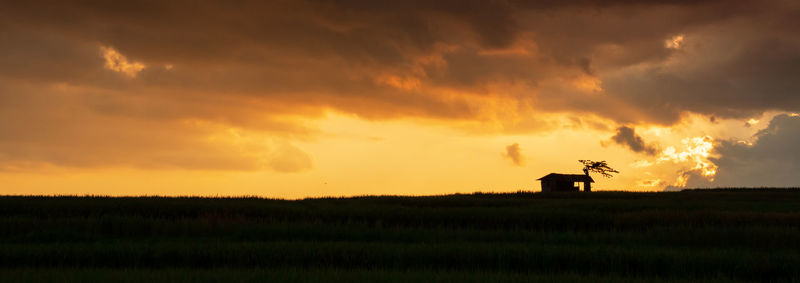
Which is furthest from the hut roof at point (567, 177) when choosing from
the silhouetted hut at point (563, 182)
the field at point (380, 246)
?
the field at point (380, 246)

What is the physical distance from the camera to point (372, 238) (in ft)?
63.2

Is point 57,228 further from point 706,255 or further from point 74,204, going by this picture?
point 706,255

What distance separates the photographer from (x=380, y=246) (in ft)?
51.6

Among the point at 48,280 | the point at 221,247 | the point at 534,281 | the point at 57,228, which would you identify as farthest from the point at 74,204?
the point at 534,281

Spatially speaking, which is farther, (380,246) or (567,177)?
(567,177)

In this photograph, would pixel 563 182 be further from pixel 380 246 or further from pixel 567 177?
pixel 380 246

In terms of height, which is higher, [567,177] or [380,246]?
[567,177]

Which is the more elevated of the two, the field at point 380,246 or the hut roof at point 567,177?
the hut roof at point 567,177

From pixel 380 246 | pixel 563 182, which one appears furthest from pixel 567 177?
pixel 380 246

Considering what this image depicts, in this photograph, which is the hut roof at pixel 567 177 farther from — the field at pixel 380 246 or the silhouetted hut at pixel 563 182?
the field at pixel 380 246

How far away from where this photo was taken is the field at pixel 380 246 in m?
12.3

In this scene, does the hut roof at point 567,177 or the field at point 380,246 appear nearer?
the field at point 380,246

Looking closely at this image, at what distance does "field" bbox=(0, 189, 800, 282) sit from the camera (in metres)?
12.3

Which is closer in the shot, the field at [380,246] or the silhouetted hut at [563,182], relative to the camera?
the field at [380,246]
